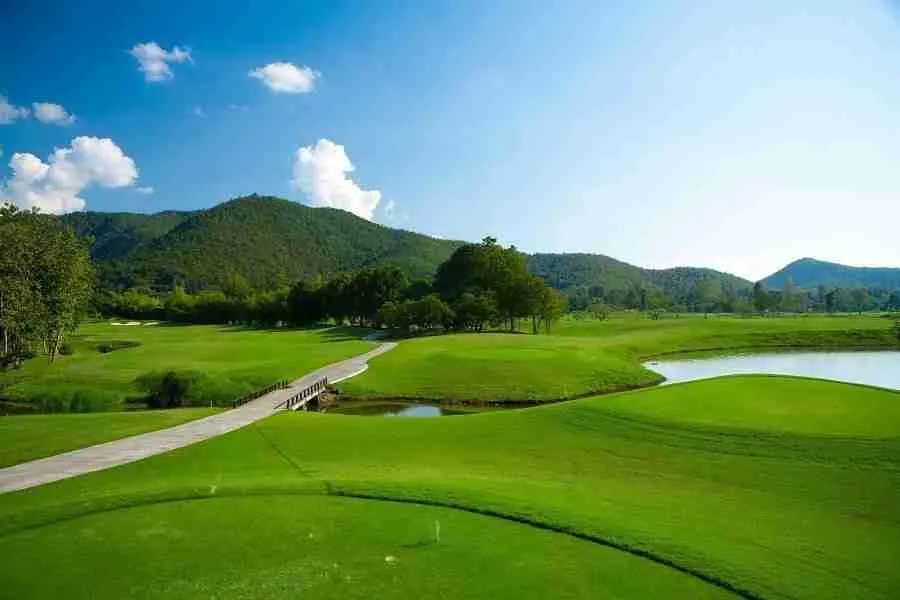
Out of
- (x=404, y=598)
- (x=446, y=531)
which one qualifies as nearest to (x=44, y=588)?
(x=404, y=598)

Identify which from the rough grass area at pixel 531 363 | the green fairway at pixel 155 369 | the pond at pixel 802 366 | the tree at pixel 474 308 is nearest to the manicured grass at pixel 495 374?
the rough grass area at pixel 531 363

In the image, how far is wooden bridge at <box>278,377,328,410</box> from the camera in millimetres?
37216

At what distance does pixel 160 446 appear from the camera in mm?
23656

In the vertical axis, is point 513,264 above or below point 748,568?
above

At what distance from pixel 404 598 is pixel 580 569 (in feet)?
10.4

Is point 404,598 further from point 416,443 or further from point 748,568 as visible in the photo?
point 416,443

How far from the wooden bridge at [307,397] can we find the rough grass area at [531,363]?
6.70ft

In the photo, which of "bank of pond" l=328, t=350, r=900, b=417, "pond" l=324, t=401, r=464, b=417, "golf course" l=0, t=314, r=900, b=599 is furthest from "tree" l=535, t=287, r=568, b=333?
"golf course" l=0, t=314, r=900, b=599

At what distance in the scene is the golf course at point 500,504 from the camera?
10000 mm

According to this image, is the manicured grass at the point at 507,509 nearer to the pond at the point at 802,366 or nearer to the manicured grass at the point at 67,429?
the manicured grass at the point at 67,429

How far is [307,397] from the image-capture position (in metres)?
40.4

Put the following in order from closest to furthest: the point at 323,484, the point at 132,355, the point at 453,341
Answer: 1. the point at 323,484
2. the point at 132,355
3. the point at 453,341

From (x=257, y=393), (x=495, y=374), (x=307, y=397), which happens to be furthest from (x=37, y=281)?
(x=495, y=374)

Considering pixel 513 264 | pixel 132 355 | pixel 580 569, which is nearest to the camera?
pixel 580 569
